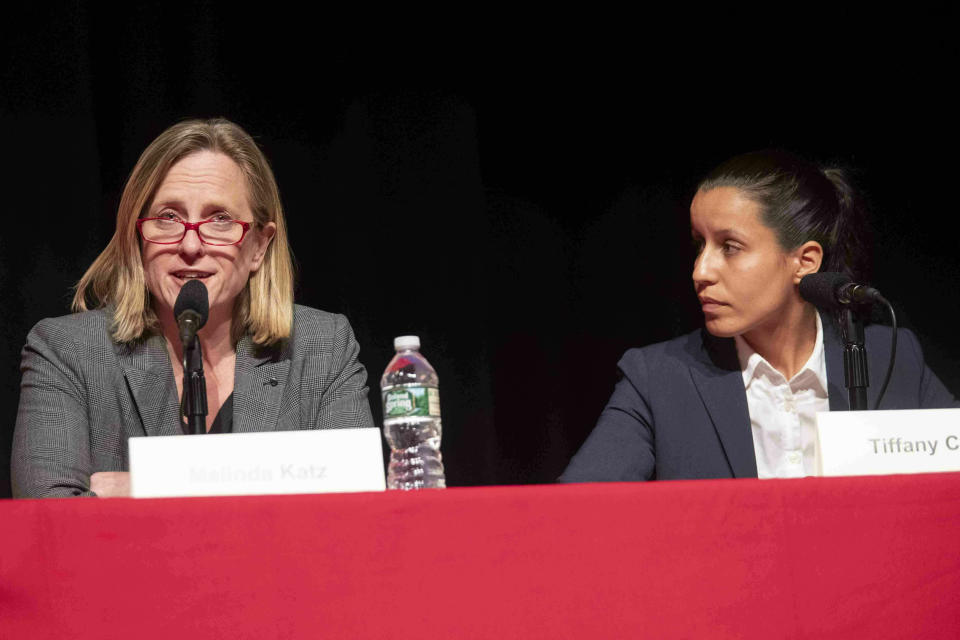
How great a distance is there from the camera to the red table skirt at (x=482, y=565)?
1064mm

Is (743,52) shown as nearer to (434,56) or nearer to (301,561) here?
(434,56)

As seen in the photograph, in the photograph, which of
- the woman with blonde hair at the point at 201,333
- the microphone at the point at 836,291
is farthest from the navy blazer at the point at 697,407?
the woman with blonde hair at the point at 201,333

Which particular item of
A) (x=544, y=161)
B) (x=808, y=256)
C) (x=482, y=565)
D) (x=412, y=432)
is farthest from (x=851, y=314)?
(x=544, y=161)

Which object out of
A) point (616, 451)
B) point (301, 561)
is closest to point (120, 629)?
point (301, 561)

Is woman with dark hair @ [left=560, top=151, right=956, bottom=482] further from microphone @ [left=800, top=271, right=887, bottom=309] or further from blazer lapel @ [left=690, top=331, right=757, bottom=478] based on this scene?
microphone @ [left=800, top=271, right=887, bottom=309]

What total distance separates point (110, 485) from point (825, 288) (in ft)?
4.26

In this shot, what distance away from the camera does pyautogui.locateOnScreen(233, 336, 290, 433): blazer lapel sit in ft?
6.99

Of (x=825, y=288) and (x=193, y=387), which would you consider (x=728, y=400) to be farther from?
(x=193, y=387)

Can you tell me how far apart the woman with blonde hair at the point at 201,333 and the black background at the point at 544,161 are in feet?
2.30

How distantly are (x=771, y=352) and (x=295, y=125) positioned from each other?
153 centimetres

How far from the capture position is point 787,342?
7.82 feet

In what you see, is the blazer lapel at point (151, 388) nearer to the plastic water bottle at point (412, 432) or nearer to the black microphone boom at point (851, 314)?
the plastic water bottle at point (412, 432)

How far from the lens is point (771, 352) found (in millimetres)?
2387

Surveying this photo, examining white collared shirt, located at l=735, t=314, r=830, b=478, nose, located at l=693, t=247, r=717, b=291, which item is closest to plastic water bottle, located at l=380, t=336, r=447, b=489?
nose, located at l=693, t=247, r=717, b=291
